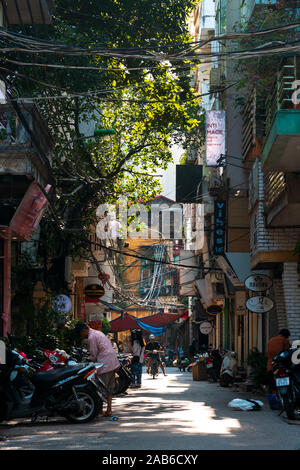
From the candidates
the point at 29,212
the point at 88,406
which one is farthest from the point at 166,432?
the point at 29,212

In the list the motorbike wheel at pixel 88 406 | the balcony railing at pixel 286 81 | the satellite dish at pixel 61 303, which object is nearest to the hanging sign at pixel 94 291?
the satellite dish at pixel 61 303

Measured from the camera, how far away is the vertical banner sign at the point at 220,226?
25719mm

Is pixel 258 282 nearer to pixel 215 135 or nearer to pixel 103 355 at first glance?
pixel 103 355

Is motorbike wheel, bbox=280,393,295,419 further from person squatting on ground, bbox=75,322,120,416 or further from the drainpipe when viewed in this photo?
the drainpipe

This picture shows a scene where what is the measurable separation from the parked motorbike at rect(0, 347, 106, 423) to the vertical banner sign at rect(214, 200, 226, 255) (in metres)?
15.1

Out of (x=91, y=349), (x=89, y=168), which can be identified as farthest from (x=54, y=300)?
(x=91, y=349)

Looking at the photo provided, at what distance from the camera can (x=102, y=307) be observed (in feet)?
118

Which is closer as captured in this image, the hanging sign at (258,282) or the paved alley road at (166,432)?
the paved alley road at (166,432)

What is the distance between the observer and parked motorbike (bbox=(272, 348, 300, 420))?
11.2 meters

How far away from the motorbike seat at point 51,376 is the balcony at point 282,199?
6.61m

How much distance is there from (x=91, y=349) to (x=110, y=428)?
2225 millimetres

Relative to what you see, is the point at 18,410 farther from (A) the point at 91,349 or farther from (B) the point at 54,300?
(B) the point at 54,300

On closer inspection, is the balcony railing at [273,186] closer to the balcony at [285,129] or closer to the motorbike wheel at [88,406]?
the balcony at [285,129]

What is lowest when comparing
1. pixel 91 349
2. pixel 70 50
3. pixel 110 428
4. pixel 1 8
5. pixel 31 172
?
pixel 110 428
